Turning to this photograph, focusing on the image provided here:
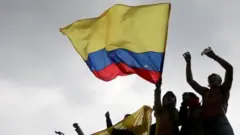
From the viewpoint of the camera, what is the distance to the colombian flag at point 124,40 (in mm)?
10422

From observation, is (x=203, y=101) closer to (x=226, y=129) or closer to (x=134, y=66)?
(x=226, y=129)

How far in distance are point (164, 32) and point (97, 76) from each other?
169 cm

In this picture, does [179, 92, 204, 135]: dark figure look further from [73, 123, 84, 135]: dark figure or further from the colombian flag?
[73, 123, 84, 135]: dark figure

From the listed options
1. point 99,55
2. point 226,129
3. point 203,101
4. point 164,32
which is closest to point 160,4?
point 164,32

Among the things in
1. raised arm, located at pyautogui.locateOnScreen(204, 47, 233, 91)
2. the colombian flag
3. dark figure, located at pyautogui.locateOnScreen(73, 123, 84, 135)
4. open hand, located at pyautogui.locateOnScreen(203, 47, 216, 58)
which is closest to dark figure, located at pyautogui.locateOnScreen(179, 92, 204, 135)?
raised arm, located at pyautogui.locateOnScreen(204, 47, 233, 91)

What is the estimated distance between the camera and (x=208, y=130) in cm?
879

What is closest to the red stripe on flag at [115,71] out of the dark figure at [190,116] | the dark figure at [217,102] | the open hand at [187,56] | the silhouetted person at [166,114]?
the open hand at [187,56]

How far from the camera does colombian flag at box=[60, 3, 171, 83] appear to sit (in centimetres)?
1042

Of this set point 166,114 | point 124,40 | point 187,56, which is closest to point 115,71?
point 124,40

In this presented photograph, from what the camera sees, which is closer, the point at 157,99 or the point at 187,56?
the point at 157,99

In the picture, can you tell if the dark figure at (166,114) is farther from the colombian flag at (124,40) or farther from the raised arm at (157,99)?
the colombian flag at (124,40)

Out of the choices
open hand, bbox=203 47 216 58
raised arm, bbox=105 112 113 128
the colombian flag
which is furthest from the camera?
raised arm, bbox=105 112 113 128

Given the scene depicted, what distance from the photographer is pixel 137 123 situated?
10.6 m

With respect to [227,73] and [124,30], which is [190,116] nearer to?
[227,73]
